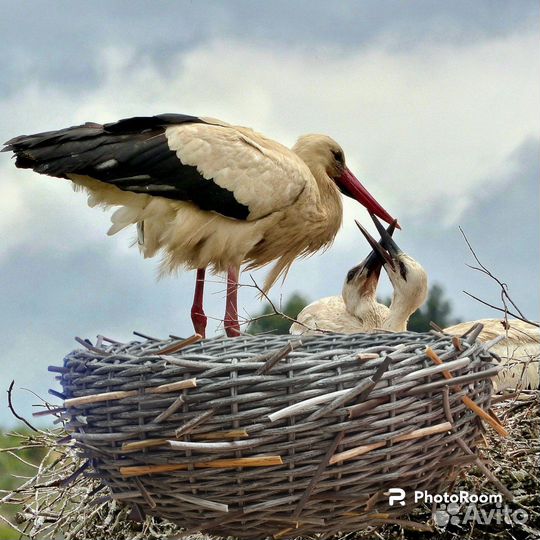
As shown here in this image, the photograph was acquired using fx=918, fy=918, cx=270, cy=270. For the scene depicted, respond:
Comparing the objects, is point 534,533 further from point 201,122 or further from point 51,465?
point 201,122

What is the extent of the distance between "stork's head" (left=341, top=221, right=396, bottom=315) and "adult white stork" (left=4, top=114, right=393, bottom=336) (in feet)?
0.70

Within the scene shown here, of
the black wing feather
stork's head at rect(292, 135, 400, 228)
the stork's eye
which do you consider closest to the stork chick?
stork's head at rect(292, 135, 400, 228)

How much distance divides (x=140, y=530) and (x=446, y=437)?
91cm

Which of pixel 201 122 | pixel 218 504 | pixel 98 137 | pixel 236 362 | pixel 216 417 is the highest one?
pixel 201 122

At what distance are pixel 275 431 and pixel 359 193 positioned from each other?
5.27ft

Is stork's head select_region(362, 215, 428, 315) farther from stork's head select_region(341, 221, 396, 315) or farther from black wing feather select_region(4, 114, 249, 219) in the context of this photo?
black wing feather select_region(4, 114, 249, 219)

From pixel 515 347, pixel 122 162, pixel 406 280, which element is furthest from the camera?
pixel 515 347

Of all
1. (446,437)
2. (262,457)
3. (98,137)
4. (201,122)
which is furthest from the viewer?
(201,122)

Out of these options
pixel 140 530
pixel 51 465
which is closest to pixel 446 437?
pixel 140 530

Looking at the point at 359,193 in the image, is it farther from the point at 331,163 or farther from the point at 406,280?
the point at 406,280

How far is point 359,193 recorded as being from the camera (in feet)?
9.93

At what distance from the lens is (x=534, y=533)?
1.98m

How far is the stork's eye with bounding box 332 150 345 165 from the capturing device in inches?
116

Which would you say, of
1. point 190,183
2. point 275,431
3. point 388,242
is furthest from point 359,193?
point 275,431
